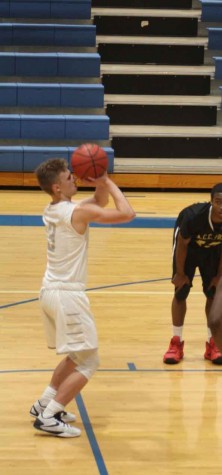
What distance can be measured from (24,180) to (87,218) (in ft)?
29.1

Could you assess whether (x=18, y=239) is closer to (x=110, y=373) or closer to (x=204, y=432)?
(x=110, y=373)

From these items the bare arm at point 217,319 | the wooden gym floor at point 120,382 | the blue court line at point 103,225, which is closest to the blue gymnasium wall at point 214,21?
the blue court line at point 103,225

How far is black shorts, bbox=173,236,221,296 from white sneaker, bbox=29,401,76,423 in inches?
55.4

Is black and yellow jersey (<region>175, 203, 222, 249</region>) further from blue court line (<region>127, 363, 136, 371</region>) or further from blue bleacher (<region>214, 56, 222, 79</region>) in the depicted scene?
blue bleacher (<region>214, 56, 222, 79</region>)

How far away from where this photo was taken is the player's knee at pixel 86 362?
4938 mm

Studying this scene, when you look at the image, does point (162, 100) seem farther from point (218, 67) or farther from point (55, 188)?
point (55, 188)

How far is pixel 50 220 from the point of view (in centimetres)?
491

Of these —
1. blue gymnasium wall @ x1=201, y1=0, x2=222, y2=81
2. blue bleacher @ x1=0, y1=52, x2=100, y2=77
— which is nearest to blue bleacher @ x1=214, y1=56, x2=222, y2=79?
blue gymnasium wall @ x1=201, y1=0, x2=222, y2=81

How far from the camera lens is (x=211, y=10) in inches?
633

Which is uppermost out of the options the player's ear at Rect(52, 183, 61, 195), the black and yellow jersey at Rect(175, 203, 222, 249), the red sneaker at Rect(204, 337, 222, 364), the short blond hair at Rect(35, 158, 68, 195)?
the short blond hair at Rect(35, 158, 68, 195)

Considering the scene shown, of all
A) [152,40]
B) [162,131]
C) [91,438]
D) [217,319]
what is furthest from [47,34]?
[217,319]

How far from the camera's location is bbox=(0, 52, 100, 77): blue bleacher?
1465cm

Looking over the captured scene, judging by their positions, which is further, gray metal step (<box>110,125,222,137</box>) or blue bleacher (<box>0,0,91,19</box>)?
blue bleacher (<box>0,0,91,19</box>)

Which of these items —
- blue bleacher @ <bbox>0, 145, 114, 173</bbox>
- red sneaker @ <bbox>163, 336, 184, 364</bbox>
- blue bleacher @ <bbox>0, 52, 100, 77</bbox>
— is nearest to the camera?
red sneaker @ <bbox>163, 336, 184, 364</bbox>
